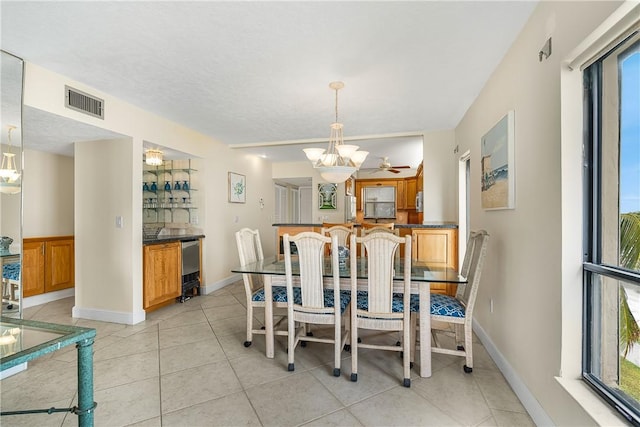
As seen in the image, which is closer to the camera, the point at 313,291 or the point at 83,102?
the point at 313,291

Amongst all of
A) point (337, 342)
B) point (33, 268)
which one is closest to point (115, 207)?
point (33, 268)

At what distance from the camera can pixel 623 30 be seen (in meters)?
1.13

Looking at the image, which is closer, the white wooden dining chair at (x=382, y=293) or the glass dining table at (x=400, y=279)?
the white wooden dining chair at (x=382, y=293)

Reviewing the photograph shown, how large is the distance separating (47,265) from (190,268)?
6.65ft

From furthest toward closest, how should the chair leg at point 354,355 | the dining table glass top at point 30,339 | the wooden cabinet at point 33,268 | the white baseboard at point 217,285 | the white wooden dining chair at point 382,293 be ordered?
1. the white baseboard at point 217,285
2. the wooden cabinet at point 33,268
3. the chair leg at point 354,355
4. the white wooden dining chair at point 382,293
5. the dining table glass top at point 30,339

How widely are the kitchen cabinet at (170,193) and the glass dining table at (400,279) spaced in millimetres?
2405

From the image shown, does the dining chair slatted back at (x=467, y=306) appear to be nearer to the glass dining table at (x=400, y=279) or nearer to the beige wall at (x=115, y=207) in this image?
the glass dining table at (x=400, y=279)

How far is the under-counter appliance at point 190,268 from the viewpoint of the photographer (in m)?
4.20

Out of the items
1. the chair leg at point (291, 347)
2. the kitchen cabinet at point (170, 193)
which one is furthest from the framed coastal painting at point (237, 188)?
the chair leg at point (291, 347)

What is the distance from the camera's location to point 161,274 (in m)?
3.77

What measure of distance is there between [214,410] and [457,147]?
13.4ft

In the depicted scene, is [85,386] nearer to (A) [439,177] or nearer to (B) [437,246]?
(B) [437,246]

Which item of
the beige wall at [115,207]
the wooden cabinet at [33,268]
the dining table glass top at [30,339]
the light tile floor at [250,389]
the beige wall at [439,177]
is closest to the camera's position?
the dining table glass top at [30,339]

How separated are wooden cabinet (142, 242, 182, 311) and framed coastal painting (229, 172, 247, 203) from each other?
1.47 metres
